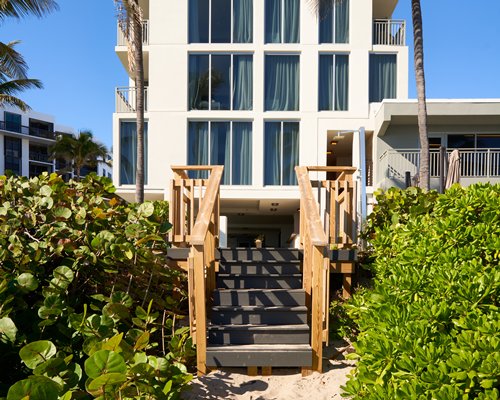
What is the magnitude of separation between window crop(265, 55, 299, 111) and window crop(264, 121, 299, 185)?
674mm

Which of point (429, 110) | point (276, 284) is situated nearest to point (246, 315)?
point (276, 284)

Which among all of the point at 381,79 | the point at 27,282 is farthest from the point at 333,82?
the point at 27,282

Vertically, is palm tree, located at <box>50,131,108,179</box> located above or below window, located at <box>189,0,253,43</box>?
below

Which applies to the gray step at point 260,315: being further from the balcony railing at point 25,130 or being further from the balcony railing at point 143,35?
the balcony railing at point 25,130

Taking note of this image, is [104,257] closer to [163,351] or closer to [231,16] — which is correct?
[163,351]

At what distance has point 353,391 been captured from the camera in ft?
8.26

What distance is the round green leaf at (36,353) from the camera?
2.14 meters

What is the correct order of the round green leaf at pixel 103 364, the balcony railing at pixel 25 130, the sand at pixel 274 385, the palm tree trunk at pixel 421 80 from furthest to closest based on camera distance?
the balcony railing at pixel 25 130
the palm tree trunk at pixel 421 80
the sand at pixel 274 385
the round green leaf at pixel 103 364

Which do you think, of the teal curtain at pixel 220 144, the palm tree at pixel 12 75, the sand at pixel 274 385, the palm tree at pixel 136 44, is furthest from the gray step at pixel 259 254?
the palm tree at pixel 12 75

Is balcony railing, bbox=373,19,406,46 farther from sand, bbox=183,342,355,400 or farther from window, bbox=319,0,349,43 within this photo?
sand, bbox=183,342,355,400

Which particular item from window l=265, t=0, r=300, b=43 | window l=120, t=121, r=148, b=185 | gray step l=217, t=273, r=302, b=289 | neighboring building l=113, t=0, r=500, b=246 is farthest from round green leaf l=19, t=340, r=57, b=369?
window l=265, t=0, r=300, b=43

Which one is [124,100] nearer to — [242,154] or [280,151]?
[242,154]

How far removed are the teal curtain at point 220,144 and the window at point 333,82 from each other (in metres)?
3.63

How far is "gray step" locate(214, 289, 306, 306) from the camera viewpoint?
459 centimetres
